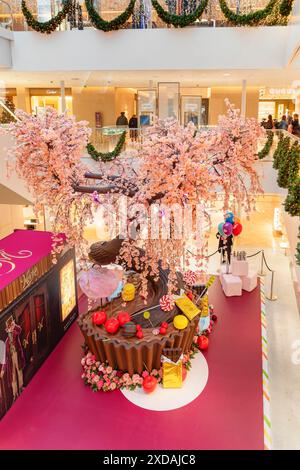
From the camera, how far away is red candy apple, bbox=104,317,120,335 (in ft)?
20.2

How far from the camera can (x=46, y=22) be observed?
467 inches

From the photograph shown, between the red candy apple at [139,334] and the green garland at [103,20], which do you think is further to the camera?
the green garland at [103,20]

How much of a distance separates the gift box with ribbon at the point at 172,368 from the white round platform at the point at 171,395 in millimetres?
83

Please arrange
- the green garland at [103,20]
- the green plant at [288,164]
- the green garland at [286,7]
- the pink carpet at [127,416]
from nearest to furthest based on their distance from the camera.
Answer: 1. the pink carpet at [127,416]
2. the green plant at [288,164]
3. the green garland at [286,7]
4. the green garland at [103,20]

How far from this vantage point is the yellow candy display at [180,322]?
621 cm

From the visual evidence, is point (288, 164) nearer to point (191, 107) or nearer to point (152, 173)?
point (152, 173)

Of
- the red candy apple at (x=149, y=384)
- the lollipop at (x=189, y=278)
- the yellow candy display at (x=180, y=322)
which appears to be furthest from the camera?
the lollipop at (x=189, y=278)

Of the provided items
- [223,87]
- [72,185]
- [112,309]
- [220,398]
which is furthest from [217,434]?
[223,87]

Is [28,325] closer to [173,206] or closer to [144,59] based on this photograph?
[173,206]

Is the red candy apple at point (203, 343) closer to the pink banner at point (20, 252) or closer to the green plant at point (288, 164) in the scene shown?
the pink banner at point (20, 252)

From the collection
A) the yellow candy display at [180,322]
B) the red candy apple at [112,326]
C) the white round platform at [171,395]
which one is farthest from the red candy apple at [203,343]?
the red candy apple at [112,326]

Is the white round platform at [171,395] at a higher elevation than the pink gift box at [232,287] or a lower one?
lower

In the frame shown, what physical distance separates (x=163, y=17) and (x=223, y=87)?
7.84 metres

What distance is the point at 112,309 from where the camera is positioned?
6863 millimetres
